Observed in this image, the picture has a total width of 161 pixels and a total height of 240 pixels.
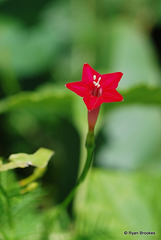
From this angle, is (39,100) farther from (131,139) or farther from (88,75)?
(131,139)

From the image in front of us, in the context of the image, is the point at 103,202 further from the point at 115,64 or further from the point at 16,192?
the point at 115,64

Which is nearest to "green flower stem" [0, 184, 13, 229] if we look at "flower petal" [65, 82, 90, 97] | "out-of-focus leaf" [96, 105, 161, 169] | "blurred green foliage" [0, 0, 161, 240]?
"blurred green foliage" [0, 0, 161, 240]

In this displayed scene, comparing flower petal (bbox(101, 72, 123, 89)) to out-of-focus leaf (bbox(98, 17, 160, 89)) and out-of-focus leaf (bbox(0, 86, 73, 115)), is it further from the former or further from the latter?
out-of-focus leaf (bbox(98, 17, 160, 89))

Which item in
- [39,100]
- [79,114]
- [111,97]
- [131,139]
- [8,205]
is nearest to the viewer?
[111,97]

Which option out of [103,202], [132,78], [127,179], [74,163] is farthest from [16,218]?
[132,78]

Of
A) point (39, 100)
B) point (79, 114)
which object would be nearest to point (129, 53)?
point (79, 114)

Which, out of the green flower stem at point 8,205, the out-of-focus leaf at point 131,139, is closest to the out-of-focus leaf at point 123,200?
the out-of-focus leaf at point 131,139

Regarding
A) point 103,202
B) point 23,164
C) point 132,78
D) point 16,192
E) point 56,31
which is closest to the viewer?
point 23,164

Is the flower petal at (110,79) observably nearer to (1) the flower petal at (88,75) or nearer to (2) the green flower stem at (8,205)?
(1) the flower petal at (88,75)
